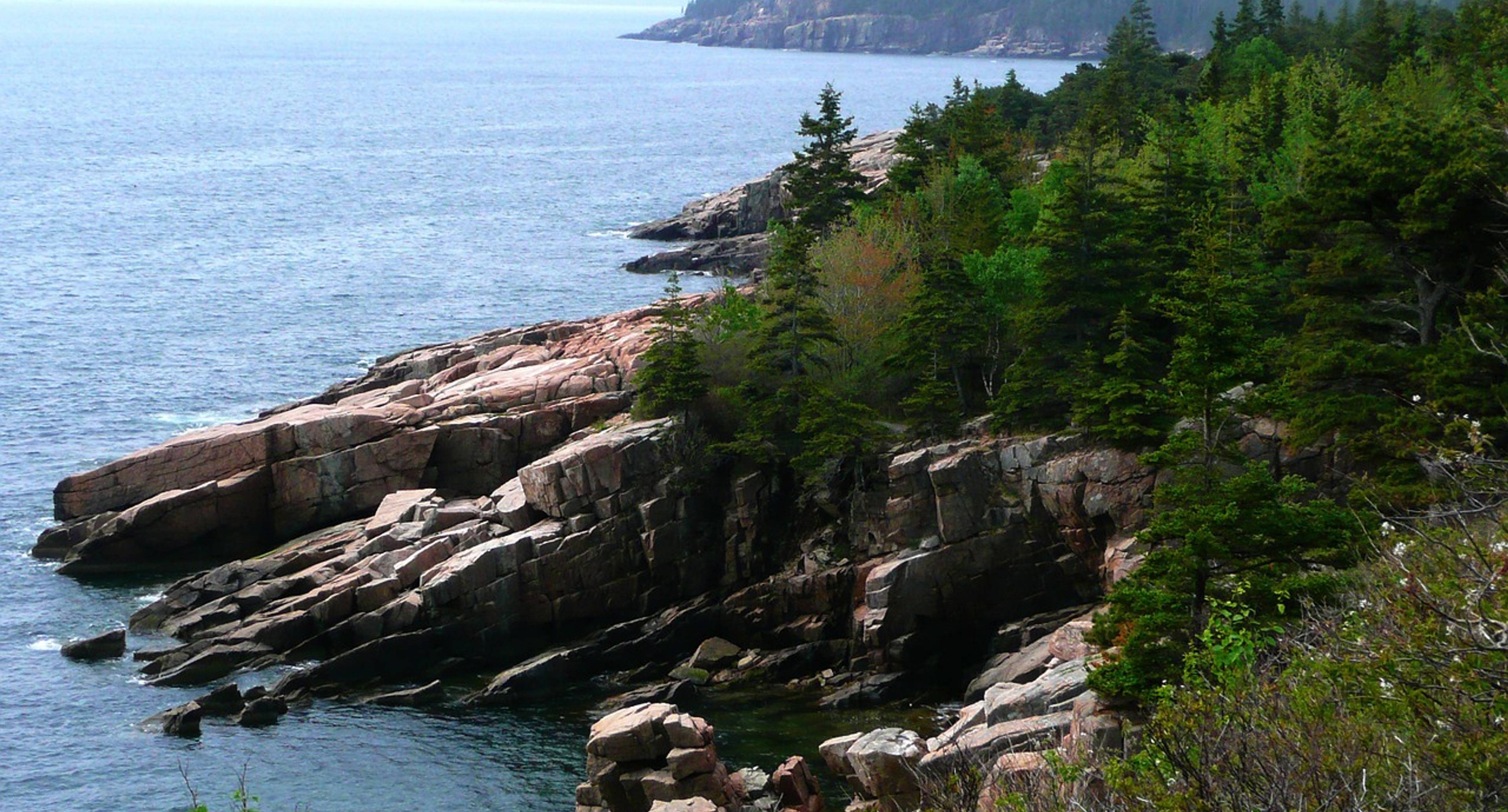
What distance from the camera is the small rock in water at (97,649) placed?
58.9 meters

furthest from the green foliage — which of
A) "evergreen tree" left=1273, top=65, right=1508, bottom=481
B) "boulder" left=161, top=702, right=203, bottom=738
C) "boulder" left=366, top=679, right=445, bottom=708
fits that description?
"boulder" left=161, top=702, right=203, bottom=738

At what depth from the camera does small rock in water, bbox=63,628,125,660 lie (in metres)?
58.9

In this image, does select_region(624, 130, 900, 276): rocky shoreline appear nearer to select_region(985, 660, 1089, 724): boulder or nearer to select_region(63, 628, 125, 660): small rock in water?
select_region(63, 628, 125, 660): small rock in water

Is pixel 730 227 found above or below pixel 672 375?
below

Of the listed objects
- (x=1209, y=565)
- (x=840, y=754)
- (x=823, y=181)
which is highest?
(x=823, y=181)

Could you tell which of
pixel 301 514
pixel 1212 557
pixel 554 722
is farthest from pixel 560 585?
pixel 1212 557

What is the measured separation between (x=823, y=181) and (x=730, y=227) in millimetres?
46249

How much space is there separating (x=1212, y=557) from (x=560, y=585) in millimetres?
30070

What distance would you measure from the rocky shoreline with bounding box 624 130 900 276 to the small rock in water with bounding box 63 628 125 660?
6456 cm

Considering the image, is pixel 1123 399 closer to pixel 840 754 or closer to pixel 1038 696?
pixel 1038 696

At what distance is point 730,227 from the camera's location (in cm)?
13462

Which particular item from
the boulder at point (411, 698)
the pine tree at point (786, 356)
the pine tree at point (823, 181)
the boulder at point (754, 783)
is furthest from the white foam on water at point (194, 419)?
the boulder at point (754, 783)

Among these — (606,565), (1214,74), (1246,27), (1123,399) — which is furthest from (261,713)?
(1246,27)

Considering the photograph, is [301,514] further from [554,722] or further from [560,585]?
[554,722]
